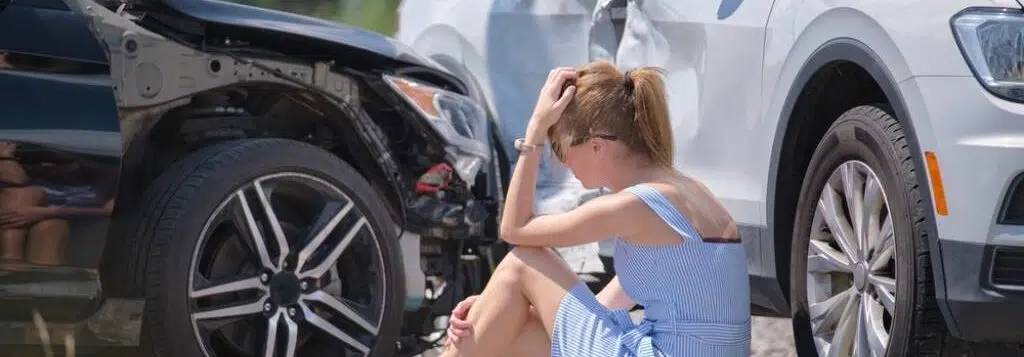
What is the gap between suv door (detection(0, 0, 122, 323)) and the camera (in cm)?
400

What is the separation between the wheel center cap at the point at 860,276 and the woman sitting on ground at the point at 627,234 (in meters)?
0.54

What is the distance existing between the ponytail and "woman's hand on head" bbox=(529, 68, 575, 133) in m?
0.14

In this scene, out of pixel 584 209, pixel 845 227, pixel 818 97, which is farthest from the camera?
pixel 818 97

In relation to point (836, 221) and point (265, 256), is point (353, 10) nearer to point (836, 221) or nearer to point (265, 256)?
point (265, 256)

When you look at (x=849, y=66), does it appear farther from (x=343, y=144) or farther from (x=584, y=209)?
(x=343, y=144)

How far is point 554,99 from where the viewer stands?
3.86m

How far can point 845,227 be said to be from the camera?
4.49 meters

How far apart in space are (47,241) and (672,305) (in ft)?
4.85

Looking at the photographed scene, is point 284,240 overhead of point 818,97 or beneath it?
beneath

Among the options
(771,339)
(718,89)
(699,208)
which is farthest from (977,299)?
(771,339)

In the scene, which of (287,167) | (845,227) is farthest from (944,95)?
(287,167)

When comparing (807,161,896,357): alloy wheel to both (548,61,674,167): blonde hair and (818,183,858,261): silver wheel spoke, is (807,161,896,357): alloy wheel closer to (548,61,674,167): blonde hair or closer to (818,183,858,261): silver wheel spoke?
(818,183,858,261): silver wheel spoke

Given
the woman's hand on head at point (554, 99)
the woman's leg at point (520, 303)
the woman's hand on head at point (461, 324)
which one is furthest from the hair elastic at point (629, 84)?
the woman's hand on head at point (461, 324)

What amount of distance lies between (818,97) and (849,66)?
23 centimetres
